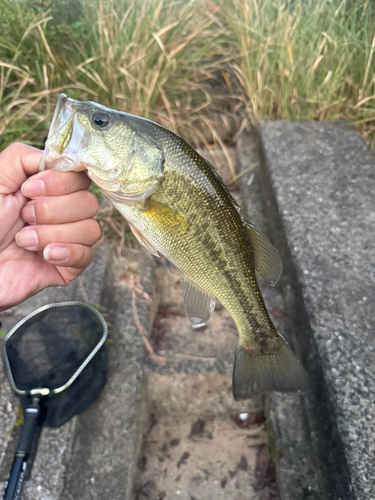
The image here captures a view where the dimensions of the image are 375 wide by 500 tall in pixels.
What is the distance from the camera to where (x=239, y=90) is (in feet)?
13.4

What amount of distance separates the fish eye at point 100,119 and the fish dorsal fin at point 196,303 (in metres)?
0.71

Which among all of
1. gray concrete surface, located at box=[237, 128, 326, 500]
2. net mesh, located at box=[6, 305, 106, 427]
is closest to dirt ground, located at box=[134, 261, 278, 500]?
gray concrete surface, located at box=[237, 128, 326, 500]

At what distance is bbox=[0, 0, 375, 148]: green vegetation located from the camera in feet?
10.7

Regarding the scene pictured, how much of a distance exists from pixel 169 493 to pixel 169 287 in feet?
4.76

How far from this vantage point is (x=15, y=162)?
5.13 ft

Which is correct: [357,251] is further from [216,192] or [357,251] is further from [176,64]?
[176,64]

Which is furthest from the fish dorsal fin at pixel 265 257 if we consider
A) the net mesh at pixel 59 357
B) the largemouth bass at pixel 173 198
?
the net mesh at pixel 59 357

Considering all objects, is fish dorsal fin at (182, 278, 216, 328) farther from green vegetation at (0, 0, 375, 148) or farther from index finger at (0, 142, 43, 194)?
green vegetation at (0, 0, 375, 148)

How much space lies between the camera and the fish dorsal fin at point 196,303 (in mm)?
1622

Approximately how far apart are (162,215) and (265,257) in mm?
482

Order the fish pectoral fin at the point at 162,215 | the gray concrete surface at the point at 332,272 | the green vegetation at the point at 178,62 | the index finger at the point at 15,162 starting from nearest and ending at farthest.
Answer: the fish pectoral fin at the point at 162,215 → the index finger at the point at 15,162 → the gray concrete surface at the point at 332,272 → the green vegetation at the point at 178,62

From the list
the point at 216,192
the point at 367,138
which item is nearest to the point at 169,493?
the point at 216,192

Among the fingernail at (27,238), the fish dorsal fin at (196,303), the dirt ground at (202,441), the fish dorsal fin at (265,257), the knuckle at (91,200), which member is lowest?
the dirt ground at (202,441)

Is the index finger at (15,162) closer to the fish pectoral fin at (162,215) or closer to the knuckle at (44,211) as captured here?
the knuckle at (44,211)
